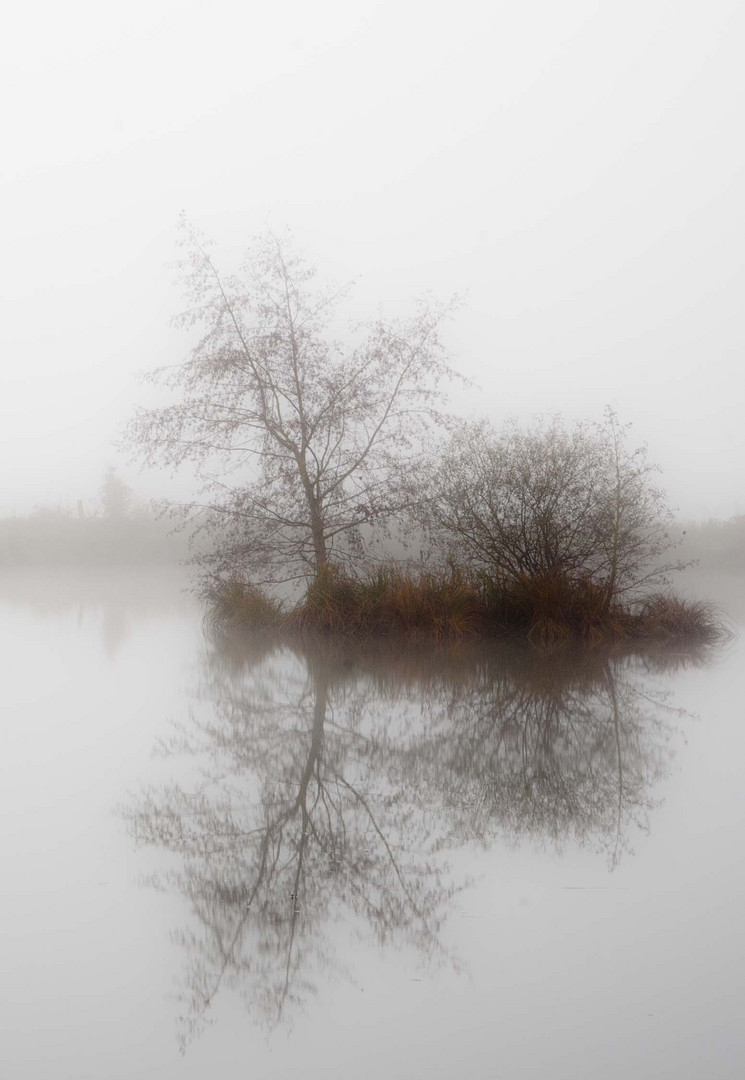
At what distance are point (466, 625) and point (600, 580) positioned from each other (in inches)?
76.4

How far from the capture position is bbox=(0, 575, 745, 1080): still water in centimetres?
202

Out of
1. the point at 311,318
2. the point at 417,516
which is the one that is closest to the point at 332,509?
the point at 417,516

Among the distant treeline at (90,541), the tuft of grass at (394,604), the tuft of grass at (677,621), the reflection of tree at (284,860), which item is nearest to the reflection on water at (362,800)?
the reflection of tree at (284,860)

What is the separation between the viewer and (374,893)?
281 cm

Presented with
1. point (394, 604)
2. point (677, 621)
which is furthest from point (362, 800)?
point (677, 621)

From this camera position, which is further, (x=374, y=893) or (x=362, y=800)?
(x=362, y=800)

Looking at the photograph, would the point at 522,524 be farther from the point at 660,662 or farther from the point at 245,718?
the point at 245,718

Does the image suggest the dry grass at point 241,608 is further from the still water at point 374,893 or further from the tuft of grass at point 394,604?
the still water at point 374,893

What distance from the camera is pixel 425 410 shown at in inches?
522

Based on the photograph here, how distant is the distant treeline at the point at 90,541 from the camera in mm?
33156

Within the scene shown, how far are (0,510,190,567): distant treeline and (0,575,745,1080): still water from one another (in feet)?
90.2

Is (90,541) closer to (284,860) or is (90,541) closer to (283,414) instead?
(283,414)

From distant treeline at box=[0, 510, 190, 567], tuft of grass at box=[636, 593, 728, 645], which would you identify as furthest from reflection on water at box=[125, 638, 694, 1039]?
distant treeline at box=[0, 510, 190, 567]

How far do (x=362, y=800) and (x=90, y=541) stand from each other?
104 feet
